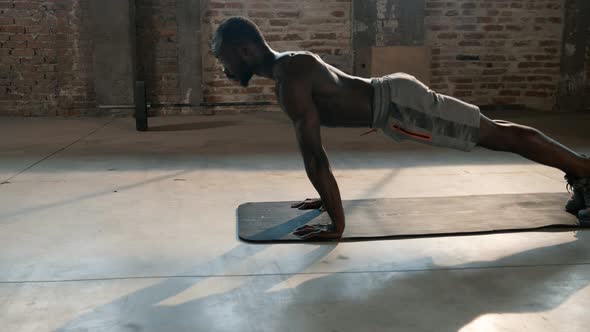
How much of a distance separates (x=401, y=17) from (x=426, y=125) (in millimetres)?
5138

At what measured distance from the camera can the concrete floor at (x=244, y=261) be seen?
67.2 inches

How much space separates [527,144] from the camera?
8.49 ft

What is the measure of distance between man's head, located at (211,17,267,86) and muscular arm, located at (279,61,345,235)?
216 mm

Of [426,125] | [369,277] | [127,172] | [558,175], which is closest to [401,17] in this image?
[558,175]

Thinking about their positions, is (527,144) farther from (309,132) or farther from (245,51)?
(245,51)


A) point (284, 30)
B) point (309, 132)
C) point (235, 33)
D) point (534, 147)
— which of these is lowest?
point (534, 147)

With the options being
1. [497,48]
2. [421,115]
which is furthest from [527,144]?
[497,48]

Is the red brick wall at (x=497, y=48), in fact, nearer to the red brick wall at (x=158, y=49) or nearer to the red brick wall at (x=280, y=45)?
the red brick wall at (x=280, y=45)

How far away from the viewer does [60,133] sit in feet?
18.9

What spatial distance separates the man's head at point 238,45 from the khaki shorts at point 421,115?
0.57 meters

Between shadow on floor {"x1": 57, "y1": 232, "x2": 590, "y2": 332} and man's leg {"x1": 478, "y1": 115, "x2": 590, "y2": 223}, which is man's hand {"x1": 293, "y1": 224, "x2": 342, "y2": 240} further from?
man's leg {"x1": 478, "y1": 115, "x2": 590, "y2": 223}

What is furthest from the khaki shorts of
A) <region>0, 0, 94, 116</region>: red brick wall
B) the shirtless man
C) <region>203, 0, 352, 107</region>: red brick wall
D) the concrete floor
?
<region>0, 0, 94, 116</region>: red brick wall

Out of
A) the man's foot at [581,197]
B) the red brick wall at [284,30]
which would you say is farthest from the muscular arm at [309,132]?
the red brick wall at [284,30]

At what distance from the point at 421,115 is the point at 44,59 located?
19.5 feet
